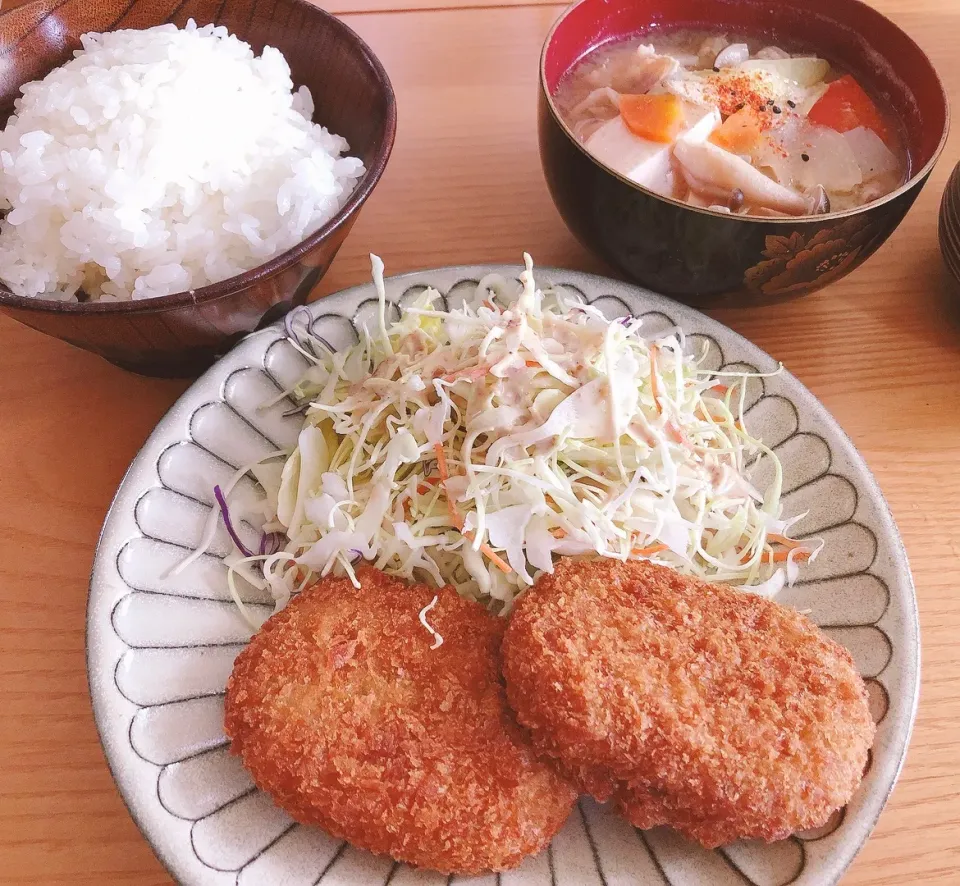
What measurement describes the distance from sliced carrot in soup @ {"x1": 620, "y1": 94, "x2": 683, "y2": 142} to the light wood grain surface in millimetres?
307

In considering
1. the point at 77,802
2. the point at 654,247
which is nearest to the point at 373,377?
the point at 654,247

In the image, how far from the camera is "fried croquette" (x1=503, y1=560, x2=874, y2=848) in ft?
3.13

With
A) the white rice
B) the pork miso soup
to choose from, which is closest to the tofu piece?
the pork miso soup

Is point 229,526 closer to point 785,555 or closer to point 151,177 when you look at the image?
point 151,177

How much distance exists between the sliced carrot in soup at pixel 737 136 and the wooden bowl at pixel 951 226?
43cm

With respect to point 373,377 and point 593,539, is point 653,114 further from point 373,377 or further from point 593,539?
point 593,539

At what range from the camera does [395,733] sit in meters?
1.05

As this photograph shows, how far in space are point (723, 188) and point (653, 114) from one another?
22 centimetres

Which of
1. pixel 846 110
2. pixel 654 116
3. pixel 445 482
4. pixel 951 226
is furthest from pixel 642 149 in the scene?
pixel 445 482

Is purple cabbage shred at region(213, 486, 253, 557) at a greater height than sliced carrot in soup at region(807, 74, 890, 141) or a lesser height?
lesser

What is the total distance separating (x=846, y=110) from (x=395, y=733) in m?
1.55

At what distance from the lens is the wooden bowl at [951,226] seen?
5.19 ft

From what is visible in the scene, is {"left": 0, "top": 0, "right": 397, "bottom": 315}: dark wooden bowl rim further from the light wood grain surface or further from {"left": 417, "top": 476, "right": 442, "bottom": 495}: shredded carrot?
{"left": 417, "top": 476, "right": 442, "bottom": 495}: shredded carrot

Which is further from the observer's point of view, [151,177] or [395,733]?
[151,177]
